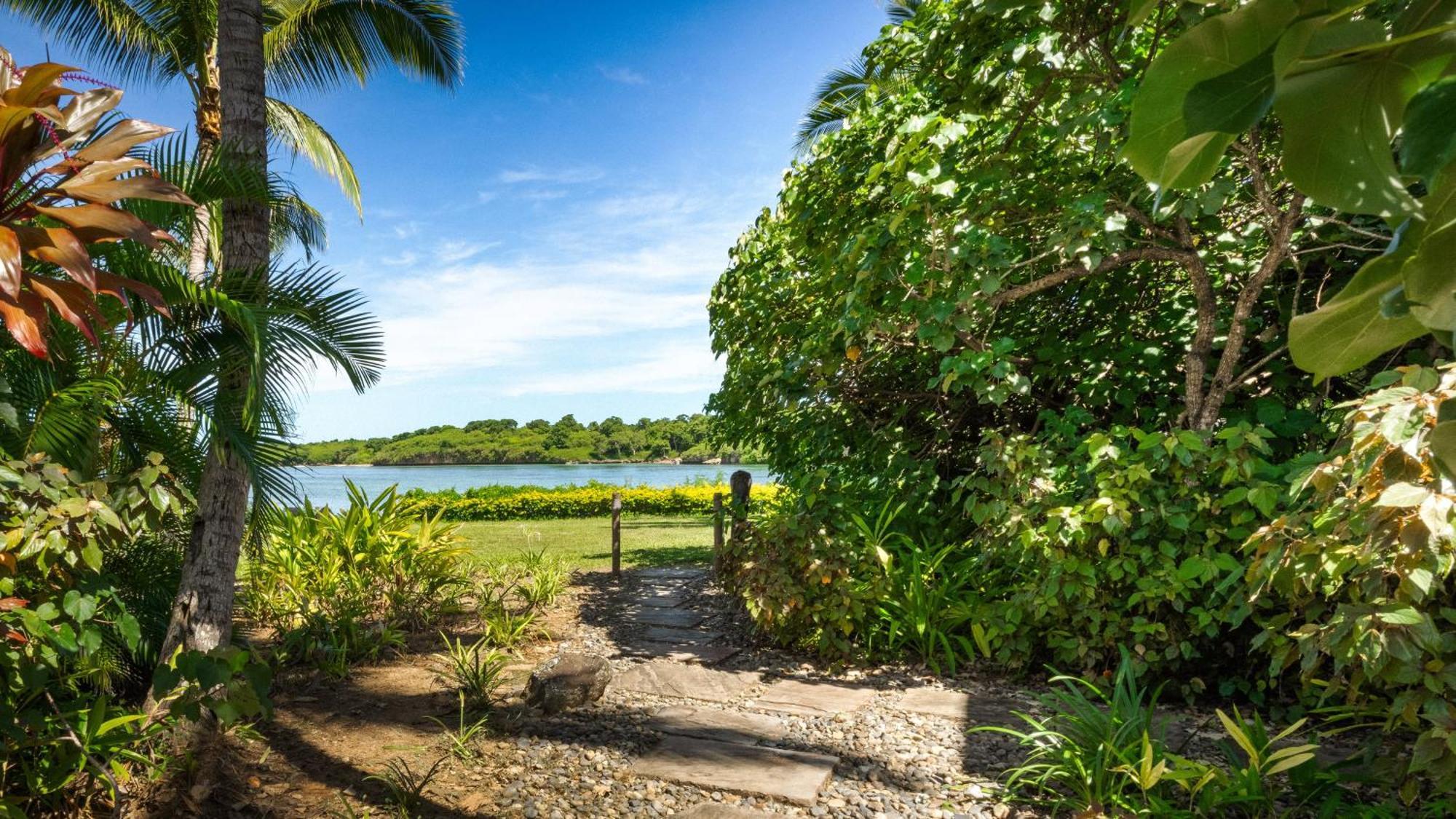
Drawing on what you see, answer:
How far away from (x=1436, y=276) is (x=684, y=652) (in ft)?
15.5

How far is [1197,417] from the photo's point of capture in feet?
12.0

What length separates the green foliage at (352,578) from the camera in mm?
4395

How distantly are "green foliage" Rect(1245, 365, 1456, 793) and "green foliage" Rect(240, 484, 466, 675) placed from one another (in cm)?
459

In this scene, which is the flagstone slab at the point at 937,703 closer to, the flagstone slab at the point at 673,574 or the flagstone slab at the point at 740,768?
the flagstone slab at the point at 740,768

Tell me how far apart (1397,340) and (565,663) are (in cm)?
394

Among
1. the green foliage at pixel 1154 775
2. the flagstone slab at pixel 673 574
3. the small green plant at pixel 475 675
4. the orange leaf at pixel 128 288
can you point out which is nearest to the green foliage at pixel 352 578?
the small green plant at pixel 475 675

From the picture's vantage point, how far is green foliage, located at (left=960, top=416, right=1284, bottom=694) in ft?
10.5

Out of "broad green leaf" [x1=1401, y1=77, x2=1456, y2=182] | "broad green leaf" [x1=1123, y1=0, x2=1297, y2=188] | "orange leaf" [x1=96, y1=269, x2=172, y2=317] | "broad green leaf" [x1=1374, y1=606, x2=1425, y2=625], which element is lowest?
"broad green leaf" [x1=1374, y1=606, x2=1425, y2=625]

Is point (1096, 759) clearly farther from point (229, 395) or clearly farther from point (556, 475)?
point (556, 475)

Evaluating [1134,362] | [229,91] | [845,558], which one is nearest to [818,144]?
[1134,362]

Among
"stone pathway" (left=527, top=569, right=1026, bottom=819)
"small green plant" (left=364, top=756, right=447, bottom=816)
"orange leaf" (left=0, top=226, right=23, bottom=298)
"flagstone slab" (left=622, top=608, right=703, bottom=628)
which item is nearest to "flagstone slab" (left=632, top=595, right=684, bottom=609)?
"flagstone slab" (left=622, top=608, right=703, bottom=628)

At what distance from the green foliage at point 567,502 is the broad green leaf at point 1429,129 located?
13735 millimetres

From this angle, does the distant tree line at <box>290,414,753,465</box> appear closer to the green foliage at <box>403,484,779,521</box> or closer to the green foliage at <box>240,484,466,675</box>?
the green foliage at <box>403,484,779,521</box>

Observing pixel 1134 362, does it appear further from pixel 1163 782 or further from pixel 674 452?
pixel 674 452
